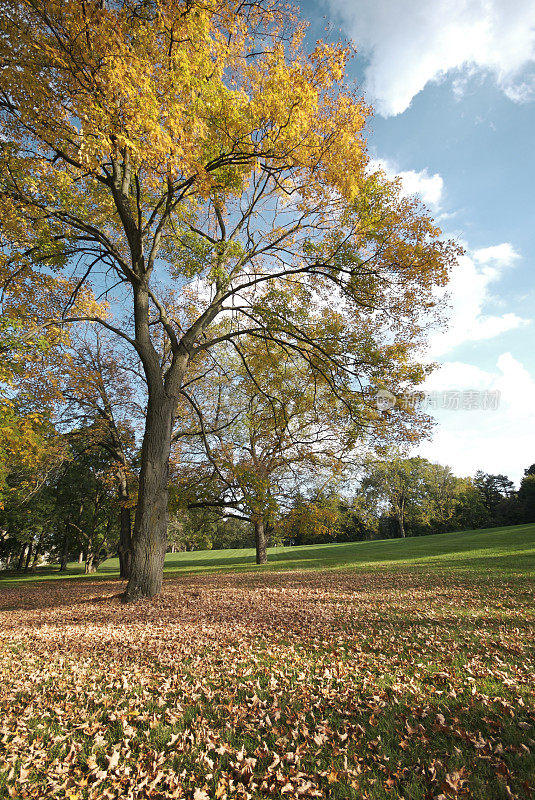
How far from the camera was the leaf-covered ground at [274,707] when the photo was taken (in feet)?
8.30

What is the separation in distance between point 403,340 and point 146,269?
7798mm

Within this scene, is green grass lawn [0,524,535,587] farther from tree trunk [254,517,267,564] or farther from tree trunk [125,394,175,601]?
tree trunk [125,394,175,601]

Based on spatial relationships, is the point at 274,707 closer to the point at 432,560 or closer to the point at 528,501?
the point at 432,560

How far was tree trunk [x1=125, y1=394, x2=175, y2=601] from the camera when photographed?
8.29 meters

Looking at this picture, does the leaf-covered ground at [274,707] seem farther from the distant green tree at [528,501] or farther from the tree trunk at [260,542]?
the distant green tree at [528,501]

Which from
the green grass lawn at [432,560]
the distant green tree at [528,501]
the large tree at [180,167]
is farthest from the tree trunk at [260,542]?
the distant green tree at [528,501]

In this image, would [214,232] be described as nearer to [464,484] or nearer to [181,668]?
[181,668]

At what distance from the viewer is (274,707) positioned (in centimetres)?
347

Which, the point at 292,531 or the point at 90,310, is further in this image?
the point at 292,531

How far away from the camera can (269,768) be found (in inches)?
104

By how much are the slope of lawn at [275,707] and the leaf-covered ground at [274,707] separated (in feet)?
0.05

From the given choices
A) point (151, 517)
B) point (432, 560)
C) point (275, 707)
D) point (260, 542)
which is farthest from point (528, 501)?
point (275, 707)

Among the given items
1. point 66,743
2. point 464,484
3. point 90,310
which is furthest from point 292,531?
point 464,484

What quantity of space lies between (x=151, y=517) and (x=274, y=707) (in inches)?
223
